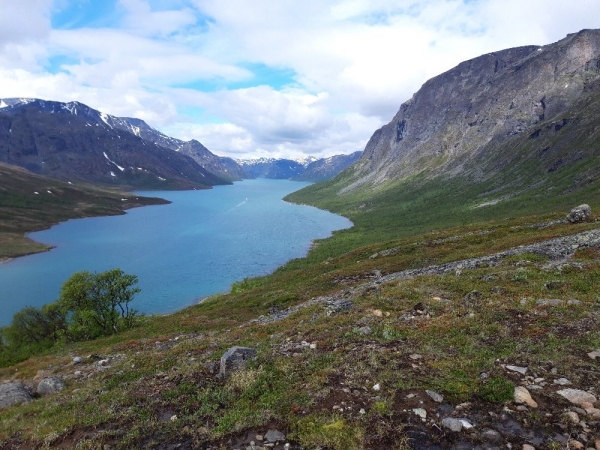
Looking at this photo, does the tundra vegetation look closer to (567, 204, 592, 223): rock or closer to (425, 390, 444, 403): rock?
(425, 390, 444, 403): rock

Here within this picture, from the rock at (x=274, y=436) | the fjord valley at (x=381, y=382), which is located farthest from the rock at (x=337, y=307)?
the rock at (x=274, y=436)

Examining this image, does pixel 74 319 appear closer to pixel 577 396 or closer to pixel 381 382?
pixel 381 382

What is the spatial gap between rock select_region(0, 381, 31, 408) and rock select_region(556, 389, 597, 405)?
2681cm

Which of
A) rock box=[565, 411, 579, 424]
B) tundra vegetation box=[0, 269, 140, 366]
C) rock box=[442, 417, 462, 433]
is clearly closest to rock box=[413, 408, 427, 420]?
rock box=[442, 417, 462, 433]

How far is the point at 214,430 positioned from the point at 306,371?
465cm

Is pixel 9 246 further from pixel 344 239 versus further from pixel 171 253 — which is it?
pixel 344 239

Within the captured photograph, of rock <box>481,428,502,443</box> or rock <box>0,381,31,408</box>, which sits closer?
rock <box>481,428,502,443</box>

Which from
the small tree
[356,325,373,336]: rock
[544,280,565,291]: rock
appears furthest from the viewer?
the small tree

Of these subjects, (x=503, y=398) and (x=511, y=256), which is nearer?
(x=503, y=398)

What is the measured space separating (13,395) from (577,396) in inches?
1119

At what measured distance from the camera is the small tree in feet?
184

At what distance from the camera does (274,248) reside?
14888 centimetres

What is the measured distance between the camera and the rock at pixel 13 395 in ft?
69.4

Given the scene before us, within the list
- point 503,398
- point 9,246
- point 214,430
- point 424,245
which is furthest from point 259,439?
point 9,246
